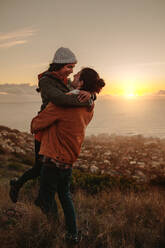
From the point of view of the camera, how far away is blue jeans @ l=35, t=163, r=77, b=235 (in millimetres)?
2178

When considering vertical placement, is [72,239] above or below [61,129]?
below

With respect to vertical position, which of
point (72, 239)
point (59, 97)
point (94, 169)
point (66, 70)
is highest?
point (66, 70)

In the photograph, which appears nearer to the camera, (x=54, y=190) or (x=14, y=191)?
(x=54, y=190)

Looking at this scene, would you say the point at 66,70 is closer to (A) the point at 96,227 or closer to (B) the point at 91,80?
(B) the point at 91,80

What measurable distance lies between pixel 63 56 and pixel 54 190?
139cm

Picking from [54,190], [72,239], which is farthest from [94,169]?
[54,190]

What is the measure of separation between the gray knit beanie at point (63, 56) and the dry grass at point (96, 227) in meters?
1.84

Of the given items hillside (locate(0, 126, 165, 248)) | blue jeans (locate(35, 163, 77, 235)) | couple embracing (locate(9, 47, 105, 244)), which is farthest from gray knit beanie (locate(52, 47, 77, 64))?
hillside (locate(0, 126, 165, 248))

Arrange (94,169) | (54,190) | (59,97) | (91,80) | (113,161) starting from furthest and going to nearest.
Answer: (113,161), (94,169), (54,190), (91,80), (59,97)

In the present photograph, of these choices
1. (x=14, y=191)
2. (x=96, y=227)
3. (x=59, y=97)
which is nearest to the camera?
(x=59, y=97)

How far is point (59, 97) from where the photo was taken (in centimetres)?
205

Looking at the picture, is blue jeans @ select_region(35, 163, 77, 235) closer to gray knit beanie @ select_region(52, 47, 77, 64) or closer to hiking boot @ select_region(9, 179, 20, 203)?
hiking boot @ select_region(9, 179, 20, 203)

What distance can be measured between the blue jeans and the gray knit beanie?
1056 millimetres

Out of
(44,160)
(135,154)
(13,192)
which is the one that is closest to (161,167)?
(135,154)
